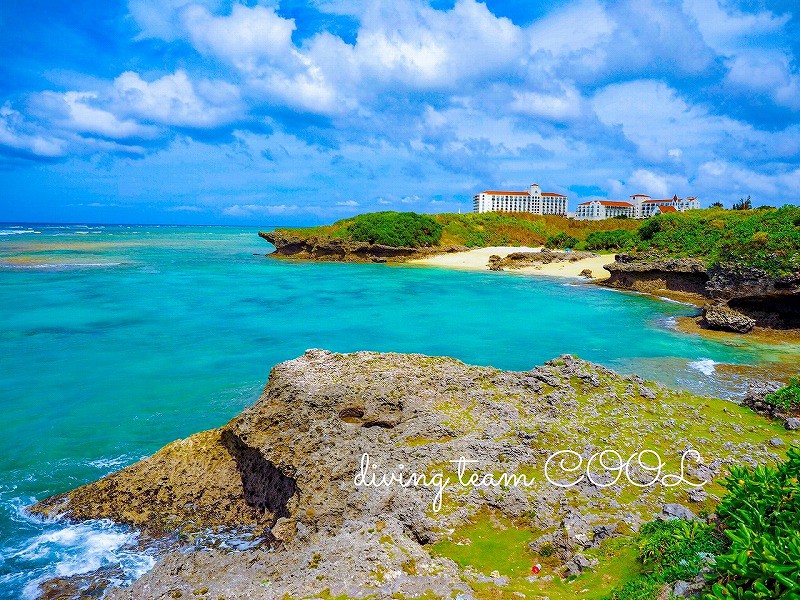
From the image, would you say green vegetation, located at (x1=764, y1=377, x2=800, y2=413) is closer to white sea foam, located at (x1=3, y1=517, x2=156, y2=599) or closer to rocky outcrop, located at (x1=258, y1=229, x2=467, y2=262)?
white sea foam, located at (x1=3, y1=517, x2=156, y2=599)

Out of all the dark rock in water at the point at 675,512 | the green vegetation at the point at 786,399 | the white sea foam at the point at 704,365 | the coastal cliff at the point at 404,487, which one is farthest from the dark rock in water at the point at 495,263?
the dark rock in water at the point at 675,512

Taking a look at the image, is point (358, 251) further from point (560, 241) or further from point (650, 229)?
point (650, 229)

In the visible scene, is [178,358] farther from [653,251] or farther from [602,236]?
[602,236]

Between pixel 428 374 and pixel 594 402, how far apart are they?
3.64 metres

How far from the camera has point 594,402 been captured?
10.8 meters

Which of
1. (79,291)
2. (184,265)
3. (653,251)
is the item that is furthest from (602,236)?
(79,291)

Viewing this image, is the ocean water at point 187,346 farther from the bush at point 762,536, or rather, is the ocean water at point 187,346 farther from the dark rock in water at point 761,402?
the bush at point 762,536

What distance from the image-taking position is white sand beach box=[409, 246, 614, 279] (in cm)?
5703

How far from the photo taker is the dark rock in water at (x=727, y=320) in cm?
2711

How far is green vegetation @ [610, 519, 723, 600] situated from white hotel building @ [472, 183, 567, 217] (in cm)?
13808

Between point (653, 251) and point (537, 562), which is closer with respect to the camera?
point (537, 562)

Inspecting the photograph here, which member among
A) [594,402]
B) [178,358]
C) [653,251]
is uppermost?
[653,251]

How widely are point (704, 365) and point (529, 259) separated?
4488 centimetres

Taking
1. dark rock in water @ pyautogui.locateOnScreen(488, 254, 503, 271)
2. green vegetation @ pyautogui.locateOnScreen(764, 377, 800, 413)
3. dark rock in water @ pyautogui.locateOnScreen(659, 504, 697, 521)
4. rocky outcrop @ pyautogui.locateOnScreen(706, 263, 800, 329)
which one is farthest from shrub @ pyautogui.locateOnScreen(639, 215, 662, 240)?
dark rock in water @ pyautogui.locateOnScreen(659, 504, 697, 521)
